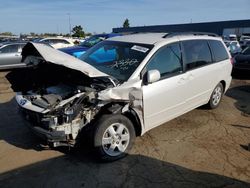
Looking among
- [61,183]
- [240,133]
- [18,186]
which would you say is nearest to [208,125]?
[240,133]

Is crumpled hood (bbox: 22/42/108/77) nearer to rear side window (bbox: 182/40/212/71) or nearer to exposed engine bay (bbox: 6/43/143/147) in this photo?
exposed engine bay (bbox: 6/43/143/147)

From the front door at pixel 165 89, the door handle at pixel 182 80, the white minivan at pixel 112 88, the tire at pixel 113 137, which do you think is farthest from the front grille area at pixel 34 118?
the door handle at pixel 182 80

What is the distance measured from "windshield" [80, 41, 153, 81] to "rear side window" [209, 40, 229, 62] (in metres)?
2.14

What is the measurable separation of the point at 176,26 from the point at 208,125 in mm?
52428

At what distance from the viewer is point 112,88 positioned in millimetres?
3906

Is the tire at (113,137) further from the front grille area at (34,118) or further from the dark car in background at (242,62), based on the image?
the dark car in background at (242,62)

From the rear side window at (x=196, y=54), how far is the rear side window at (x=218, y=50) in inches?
8.7

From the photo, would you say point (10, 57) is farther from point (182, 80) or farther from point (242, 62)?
point (182, 80)

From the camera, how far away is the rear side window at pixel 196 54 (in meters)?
5.20

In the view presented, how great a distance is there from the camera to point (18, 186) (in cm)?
349

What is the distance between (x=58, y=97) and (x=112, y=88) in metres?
0.78

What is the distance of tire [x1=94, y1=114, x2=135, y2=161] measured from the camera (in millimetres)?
3895

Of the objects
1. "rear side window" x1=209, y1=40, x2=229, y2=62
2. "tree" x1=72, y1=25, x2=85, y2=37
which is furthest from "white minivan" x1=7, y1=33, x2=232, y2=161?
"tree" x1=72, y1=25, x2=85, y2=37

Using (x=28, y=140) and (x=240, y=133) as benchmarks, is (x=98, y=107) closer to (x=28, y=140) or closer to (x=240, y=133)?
(x=28, y=140)
